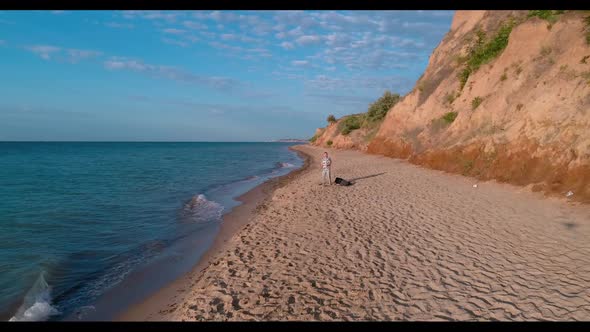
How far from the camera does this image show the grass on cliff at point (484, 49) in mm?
20719

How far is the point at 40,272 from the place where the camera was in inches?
318

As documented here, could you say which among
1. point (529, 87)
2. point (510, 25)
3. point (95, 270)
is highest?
point (510, 25)

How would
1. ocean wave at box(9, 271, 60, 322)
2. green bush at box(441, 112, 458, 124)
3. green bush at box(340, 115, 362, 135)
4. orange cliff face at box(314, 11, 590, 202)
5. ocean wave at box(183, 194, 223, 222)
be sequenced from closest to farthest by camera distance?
ocean wave at box(9, 271, 60, 322)
orange cliff face at box(314, 11, 590, 202)
ocean wave at box(183, 194, 223, 222)
green bush at box(441, 112, 458, 124)
green bush at box(340, 115, 362, 135)

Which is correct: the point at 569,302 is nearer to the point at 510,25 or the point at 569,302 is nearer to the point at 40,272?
the point at 40,272

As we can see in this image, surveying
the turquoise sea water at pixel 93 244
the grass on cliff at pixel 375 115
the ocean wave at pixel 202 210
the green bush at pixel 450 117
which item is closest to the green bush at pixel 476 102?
the green bush at pixel 450 117

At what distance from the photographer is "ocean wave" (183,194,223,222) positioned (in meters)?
13.5

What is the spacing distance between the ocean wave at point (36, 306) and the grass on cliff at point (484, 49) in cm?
2577

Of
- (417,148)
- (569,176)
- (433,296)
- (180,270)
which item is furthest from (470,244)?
(417,148)

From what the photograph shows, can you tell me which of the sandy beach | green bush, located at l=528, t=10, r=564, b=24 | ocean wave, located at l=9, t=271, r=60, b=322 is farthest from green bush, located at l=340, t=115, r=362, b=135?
ocean wave, located at l=9, t=271, r=60, b=322

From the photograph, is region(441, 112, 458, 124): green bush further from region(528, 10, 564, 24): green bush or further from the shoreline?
the shoreline

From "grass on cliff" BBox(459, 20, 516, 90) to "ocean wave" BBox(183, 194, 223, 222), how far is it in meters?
20.2

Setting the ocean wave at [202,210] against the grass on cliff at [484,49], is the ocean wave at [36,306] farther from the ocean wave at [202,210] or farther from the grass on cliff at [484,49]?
the grass on cliff at [484,49]

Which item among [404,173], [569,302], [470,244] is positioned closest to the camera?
[569,302]

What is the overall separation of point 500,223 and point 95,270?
1159 centimetres
